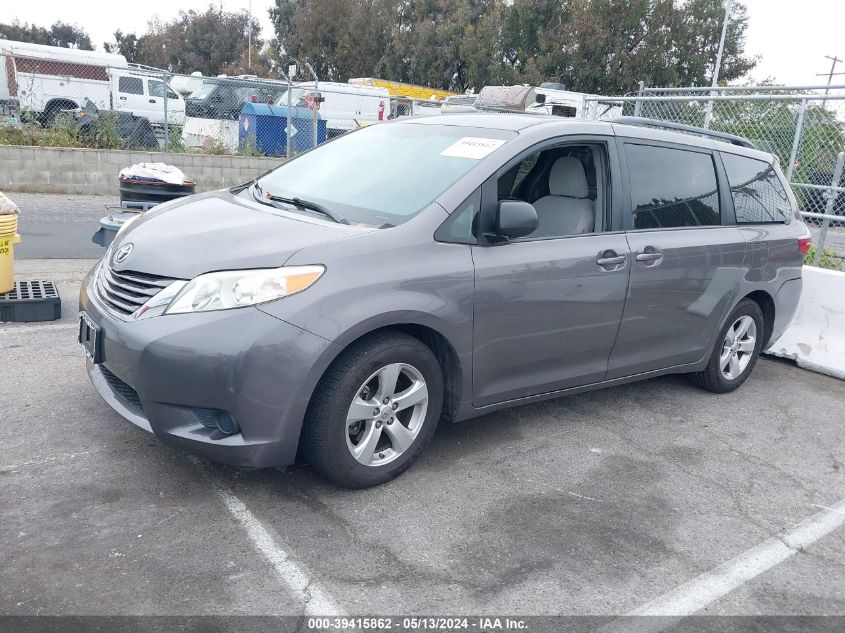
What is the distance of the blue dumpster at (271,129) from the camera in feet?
51.3

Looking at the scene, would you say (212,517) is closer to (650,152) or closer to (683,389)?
(650,152)

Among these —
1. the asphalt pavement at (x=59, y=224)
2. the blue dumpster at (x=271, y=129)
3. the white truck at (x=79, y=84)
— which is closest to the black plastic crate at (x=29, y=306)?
the asphalt pavement at (x=59, y=224)

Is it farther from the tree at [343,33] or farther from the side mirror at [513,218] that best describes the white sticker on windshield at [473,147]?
the tree at [343,33]

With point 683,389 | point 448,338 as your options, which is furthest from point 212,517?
point 683,389

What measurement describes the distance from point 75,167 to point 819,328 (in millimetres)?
11893

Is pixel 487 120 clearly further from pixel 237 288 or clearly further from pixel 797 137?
pixel 797 137

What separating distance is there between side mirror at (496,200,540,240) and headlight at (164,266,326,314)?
101 centimetres

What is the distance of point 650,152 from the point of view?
4.66m

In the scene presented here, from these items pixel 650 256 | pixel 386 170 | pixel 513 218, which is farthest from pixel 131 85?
pixel 513 218

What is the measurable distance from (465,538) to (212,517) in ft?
3.54

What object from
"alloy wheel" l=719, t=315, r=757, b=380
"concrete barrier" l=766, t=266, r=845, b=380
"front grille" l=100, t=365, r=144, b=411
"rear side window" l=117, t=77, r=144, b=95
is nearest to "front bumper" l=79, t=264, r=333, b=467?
"front grille" l=100, t=365, r=144, b=411

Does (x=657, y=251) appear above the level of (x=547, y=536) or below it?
above

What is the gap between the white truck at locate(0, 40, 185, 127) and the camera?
58.1ft

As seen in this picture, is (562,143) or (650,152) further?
(650,152)
